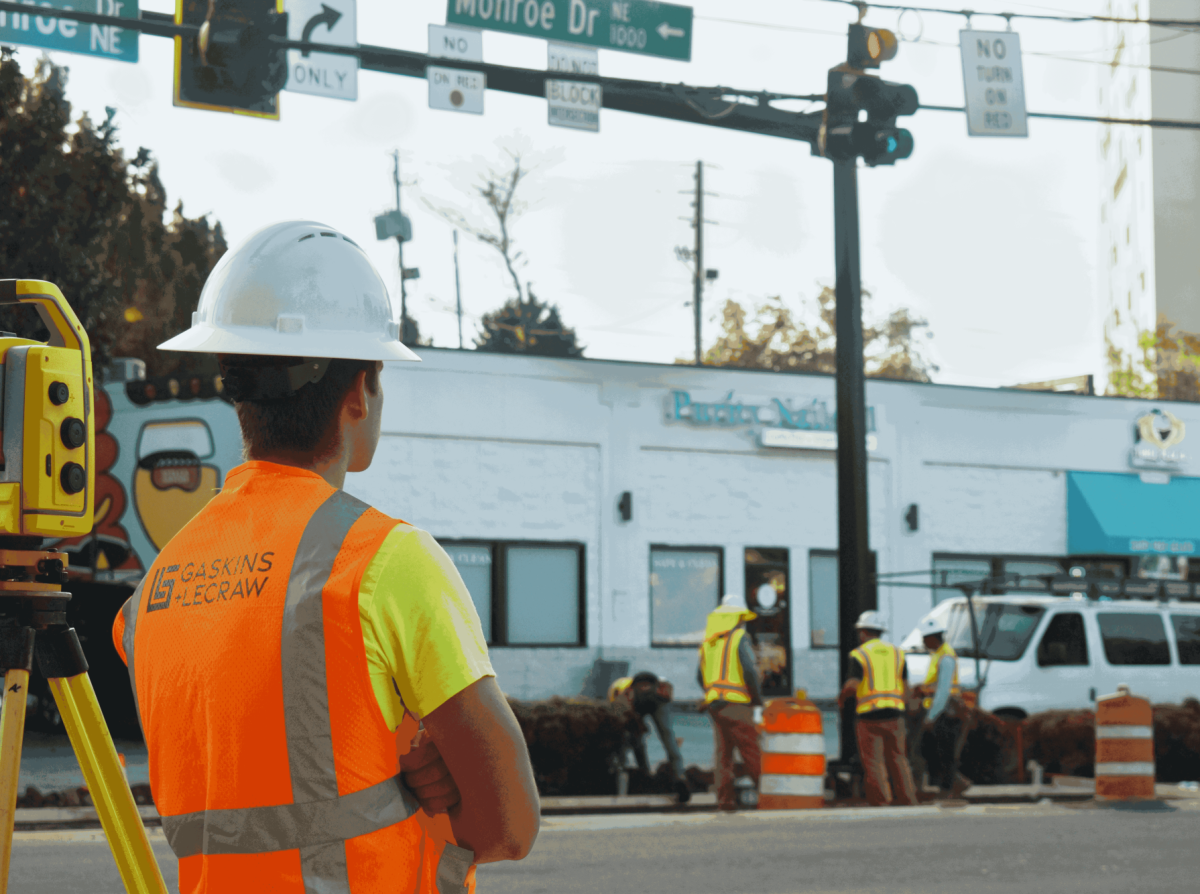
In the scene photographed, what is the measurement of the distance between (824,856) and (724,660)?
355 cm

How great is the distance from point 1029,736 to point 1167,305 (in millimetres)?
59144

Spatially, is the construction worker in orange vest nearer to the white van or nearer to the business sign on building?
the white van

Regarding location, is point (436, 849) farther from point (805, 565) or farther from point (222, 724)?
point (805, 565)

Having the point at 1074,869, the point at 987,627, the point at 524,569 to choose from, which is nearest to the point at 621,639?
the point at 524,569

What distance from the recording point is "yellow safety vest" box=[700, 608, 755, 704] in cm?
1298

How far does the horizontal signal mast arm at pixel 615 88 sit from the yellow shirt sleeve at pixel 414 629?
1019cm

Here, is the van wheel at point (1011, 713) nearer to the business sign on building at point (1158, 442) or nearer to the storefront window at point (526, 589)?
the storefront window at point (526, 589)

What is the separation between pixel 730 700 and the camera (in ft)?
42.4

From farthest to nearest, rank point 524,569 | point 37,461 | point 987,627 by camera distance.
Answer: point 524,569 → point 987,627 → point 37,461

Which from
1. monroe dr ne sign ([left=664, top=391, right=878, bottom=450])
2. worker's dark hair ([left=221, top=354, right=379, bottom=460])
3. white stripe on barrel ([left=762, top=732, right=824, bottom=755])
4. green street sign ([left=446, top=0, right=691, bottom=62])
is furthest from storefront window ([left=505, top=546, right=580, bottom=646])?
worker's dark hair ([left=221, top=354, right=379, bottom=460])

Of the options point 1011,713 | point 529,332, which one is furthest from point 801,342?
point 1011,713

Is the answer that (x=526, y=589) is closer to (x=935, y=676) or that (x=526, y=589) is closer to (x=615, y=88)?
(x=935, y=676)

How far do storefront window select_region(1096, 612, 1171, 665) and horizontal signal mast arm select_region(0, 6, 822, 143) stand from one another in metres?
7.59

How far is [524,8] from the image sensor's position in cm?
1329
